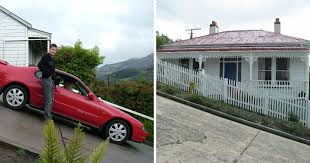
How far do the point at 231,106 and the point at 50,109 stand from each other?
4035mm

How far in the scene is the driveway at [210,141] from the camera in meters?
6.38

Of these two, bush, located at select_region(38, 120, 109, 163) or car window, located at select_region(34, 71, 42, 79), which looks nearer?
bush, located at select_region(38, 120, 109, 163)

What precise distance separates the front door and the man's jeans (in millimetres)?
3989

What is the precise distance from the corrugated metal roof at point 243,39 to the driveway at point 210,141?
99 centimetres

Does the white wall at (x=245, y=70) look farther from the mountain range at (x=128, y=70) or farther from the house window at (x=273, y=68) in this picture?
the mountain range at (x=128, y=70)

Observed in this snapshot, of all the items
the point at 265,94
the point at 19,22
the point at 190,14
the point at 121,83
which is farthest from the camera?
the point at 265,94

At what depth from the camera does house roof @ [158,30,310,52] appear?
271 inches

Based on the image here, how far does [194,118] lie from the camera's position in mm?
6902

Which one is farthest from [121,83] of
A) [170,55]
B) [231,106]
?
[231,106]

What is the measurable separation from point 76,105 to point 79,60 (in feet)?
1.12

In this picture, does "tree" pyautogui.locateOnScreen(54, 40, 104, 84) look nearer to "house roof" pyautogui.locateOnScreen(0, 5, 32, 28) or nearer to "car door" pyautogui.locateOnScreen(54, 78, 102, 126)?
"car door" pyautogui.locateOnScreen(54, 78, 102, 126)

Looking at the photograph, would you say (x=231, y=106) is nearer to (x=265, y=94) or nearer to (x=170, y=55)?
(x=265, y=94)

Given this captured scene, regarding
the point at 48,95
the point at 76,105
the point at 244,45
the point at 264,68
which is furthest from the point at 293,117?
the point at 48,95

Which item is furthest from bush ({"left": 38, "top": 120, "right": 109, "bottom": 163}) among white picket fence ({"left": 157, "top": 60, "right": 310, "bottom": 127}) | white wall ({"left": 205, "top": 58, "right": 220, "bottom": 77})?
white wall ({"left": 205, "top": 58, "right": 220, "bottom": 77})
